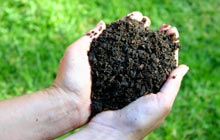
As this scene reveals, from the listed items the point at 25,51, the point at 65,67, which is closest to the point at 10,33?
the point at 25,51

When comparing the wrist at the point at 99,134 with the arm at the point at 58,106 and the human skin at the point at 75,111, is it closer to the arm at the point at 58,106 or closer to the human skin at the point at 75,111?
the human skin at the point at 75,111

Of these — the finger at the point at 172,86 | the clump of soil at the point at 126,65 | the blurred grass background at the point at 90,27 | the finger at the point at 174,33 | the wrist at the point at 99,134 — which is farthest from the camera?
the blurred grass background at the point at 90,27

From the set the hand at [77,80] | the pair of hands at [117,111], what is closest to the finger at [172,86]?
the pair of hands at [117,111]

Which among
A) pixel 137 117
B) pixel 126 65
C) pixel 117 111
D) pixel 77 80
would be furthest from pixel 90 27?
pixel 137 117

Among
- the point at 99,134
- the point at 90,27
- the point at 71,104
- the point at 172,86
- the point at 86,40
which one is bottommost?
the point at 99,134

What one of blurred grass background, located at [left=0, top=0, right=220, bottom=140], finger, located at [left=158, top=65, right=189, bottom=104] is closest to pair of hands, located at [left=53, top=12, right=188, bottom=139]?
finger, located at [left=158, top=65, right=189, bottom=104]

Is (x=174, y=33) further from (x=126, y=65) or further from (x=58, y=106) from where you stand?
(x=58, y=106)
